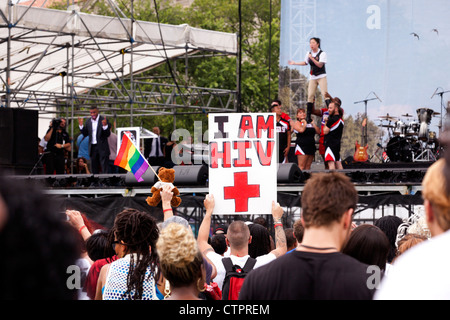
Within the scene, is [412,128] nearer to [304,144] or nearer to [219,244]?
[304,144]

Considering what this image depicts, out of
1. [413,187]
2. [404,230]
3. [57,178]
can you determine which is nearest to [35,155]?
[57,178]

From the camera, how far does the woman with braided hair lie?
435cm

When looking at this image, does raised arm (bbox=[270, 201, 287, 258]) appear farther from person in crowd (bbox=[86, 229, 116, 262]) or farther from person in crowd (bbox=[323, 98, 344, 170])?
person in crowd (bbox=[323, 98, 344, 170])

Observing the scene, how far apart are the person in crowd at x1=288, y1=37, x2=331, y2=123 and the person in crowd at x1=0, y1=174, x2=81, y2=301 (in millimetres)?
16849

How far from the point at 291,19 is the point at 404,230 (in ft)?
45.8

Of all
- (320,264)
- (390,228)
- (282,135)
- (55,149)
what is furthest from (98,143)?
(320,264)

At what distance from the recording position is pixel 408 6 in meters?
18.7

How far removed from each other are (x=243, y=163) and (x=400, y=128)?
11828 mm

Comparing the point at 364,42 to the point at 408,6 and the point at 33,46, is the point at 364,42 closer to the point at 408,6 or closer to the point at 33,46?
the point at 408,6

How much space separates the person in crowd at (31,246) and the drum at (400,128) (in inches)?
664

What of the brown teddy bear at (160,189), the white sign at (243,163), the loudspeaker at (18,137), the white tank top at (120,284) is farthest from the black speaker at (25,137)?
the white tank top at (120,284)

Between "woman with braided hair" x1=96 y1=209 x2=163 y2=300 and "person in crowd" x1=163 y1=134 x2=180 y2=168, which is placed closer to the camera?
"woman with braided hair" x1=96 y1=209 x2=163 y2=300

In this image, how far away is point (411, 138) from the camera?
17.8 metres

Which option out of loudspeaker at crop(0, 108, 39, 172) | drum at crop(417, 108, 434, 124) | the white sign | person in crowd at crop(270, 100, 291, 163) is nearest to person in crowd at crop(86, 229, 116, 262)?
the white sign
